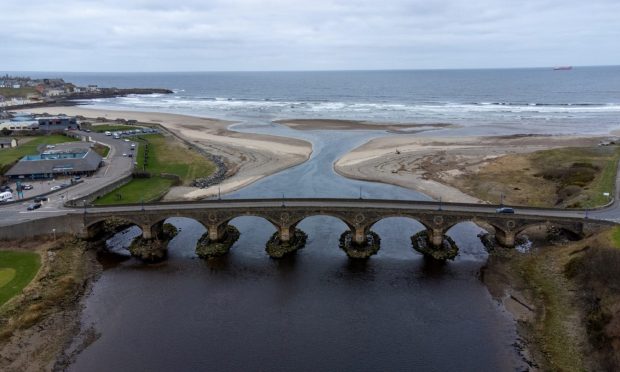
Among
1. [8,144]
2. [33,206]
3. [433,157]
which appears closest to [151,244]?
[33,206]

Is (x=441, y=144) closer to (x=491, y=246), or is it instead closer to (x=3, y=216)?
(x=491, y=246)

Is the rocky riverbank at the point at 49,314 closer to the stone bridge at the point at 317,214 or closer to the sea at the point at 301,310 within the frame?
the sea at the point at 301,310

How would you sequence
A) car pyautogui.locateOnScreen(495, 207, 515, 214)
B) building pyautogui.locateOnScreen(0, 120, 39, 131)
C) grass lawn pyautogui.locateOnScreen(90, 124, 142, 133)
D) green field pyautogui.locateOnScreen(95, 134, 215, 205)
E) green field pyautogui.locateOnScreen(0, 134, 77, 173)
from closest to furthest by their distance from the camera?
1. car pyautogui.locateOnScreen(495, 207, 515, 214)
2. green field pyautogui.locateOnScreen(95, 134, 215, 205)
3. green field pyautogui.locateOnScreen(0, 134, 77, 173)
4. building pyautogui.locateOnScreen(0, 120, 39, 131)
5. grass lawn pyautogui.locateOnScreen(90, 124, 142, 133)

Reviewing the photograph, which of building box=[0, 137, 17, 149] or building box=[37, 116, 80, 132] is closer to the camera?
building box=[0, 137, 17, 149]

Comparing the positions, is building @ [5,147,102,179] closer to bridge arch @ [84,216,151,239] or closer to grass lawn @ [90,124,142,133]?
bridge arch @ [84,216,151,239]

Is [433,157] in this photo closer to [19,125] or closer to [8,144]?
[8,144]

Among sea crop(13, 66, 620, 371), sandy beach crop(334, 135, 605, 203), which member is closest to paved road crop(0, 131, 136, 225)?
sea crop(13, 66, 620, 371)

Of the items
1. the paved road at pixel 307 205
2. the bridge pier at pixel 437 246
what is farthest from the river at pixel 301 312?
the paved road at pixel 307 205
